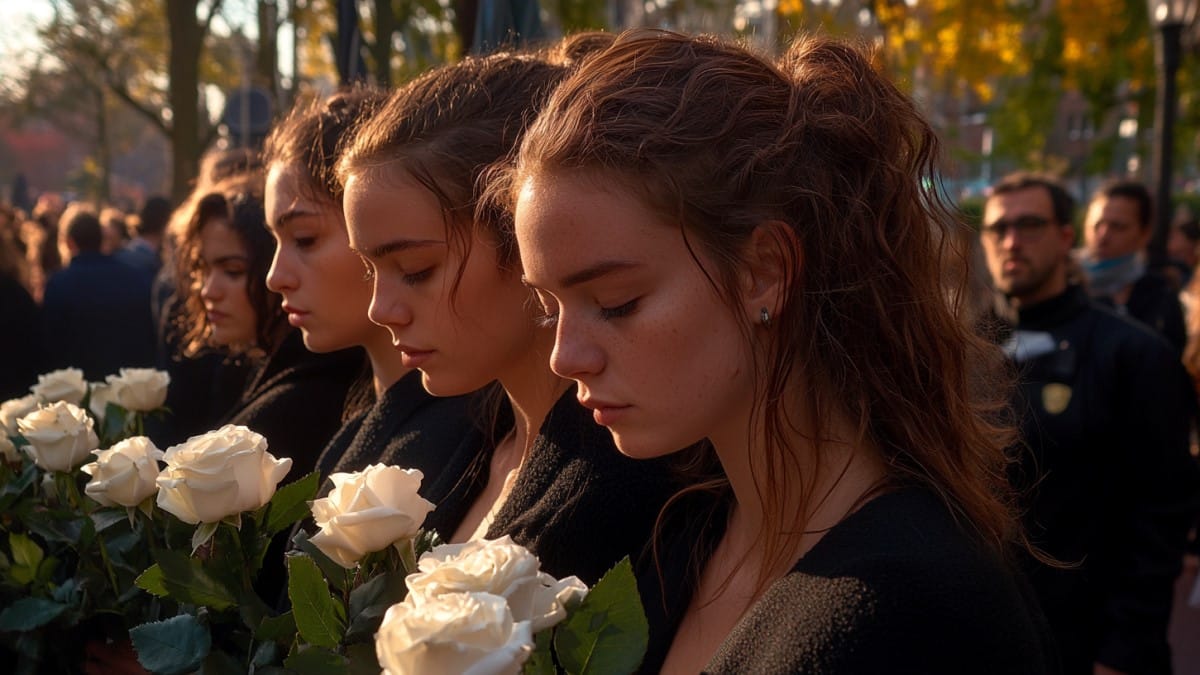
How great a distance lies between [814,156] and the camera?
160cm

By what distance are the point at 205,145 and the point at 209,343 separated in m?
13.8

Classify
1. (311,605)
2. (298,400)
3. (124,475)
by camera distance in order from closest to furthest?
(311,605) < (124,475) < (298,400)

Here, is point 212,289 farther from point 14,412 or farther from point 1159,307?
point 1159,307

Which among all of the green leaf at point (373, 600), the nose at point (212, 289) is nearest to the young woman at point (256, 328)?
the nose at point (212, 289)

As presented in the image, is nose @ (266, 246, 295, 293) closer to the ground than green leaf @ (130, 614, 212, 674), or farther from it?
farther from it

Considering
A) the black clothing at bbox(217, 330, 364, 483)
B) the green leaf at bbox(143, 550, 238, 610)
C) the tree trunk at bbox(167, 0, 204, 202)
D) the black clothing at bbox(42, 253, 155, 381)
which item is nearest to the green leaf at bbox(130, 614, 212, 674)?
the green leaf at bbox(143, 550, 238, 610)

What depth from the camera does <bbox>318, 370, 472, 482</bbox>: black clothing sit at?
2.60 m

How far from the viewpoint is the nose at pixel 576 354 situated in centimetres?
154

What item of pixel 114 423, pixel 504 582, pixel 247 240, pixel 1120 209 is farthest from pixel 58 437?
pixel 1120 209

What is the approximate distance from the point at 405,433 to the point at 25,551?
78 cm

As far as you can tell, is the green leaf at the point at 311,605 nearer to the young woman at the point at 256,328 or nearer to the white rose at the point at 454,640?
the white rose at the point at 454,640

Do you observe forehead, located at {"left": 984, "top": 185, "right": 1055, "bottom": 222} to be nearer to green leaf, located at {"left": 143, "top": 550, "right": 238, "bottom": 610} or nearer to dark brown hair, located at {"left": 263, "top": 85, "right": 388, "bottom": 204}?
dark brown hair, located at {"left": 263, "top": 85, "right": 388, "bottom": 204}

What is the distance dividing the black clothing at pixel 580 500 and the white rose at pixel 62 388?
45.8 inches

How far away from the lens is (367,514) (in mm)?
1453
